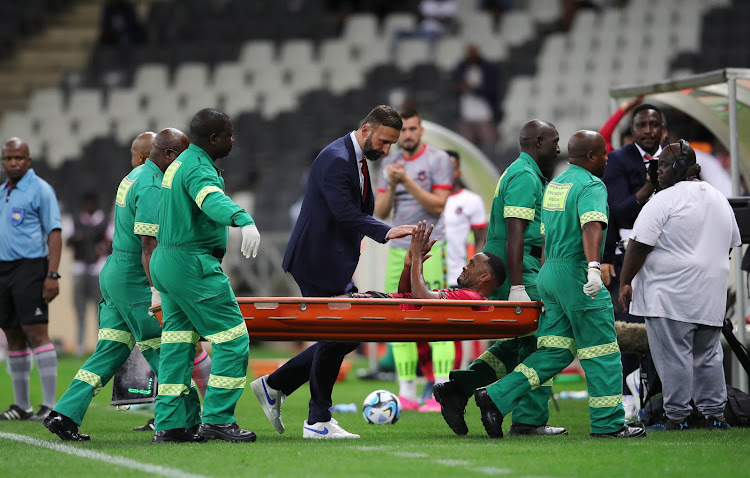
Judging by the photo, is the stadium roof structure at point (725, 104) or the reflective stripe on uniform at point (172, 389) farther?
the stadium roof structure at point (725, 104)

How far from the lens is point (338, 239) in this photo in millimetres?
7789

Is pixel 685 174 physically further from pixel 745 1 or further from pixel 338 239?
pixel 745 1

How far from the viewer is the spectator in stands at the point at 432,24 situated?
2255 centimetres

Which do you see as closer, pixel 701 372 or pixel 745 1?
pixel 701 372

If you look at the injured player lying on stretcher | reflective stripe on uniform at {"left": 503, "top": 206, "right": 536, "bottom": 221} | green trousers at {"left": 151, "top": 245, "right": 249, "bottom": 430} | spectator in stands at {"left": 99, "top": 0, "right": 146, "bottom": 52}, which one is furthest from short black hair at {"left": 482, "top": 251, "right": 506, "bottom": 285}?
spectator in stands at {"left": 99, "top": 0, "right": 146, "bottom": 52}

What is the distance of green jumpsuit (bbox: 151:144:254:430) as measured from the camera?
711 cm

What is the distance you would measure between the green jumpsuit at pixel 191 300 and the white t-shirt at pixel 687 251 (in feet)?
9.30

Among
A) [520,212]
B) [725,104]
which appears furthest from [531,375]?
[725,104]

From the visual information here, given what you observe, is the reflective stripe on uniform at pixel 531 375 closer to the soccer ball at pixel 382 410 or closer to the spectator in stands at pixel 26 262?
the soccer ball at pixel 382 410

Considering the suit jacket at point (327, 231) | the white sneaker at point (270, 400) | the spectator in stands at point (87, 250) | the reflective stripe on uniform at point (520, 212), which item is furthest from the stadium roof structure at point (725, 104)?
the spectator in stands at point (87, 250)

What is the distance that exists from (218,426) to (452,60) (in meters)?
15.7

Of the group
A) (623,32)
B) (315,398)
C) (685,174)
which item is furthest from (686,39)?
(315,398)

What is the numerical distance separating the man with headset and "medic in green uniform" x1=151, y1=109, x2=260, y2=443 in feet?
9.07

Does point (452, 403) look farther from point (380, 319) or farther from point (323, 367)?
point (380, 319)
